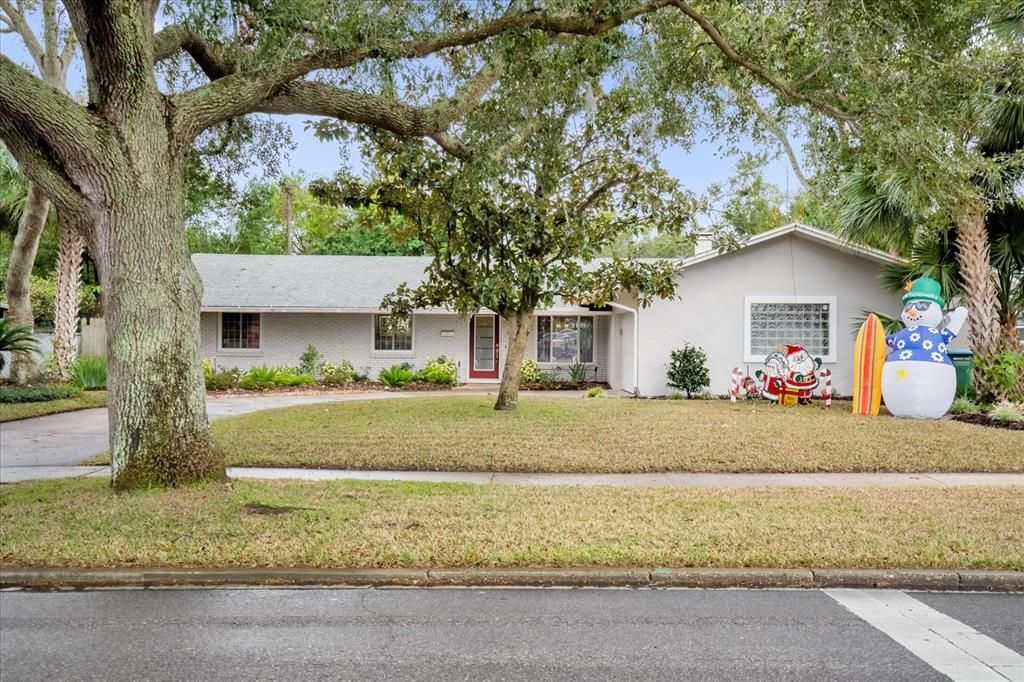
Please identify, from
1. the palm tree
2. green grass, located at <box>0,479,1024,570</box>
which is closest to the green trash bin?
green grass, located at <box>0,479,1024,570</box>

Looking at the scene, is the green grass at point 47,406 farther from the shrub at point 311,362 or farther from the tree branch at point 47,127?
the tree branch at point 47,127

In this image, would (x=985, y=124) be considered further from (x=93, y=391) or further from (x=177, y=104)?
(x=93, y=391)

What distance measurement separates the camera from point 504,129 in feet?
37.7

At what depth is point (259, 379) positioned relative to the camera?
2112 cm

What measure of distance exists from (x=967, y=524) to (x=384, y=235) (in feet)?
116

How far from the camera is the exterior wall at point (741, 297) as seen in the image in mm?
18578

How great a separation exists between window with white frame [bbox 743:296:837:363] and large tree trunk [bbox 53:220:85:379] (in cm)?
1854

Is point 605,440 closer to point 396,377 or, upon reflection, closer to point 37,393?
point 396,377

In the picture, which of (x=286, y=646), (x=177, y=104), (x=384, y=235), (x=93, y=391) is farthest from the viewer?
(x=384, y=235)

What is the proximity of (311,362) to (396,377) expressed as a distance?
9.95 ft

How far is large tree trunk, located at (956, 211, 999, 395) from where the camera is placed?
1484 cm

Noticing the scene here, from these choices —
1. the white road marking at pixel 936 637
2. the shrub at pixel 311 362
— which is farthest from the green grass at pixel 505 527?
the shrub at pixel 311 362

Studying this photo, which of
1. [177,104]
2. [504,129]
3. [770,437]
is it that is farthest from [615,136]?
[177,104]

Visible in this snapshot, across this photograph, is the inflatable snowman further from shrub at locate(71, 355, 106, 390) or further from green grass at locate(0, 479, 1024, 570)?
shrub at locate(71, 355, 106, 390)
